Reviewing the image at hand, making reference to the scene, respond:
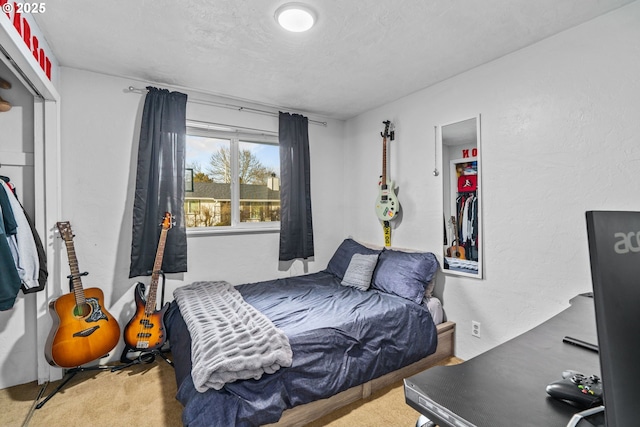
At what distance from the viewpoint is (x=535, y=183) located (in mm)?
2107

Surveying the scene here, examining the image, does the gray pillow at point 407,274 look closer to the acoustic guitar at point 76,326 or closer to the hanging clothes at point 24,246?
the acoustic guitar at point 76,326

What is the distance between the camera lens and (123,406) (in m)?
1.97

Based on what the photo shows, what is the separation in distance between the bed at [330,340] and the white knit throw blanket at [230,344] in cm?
3

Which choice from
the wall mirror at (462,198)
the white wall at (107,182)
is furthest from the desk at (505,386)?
the white wall at (107,182)

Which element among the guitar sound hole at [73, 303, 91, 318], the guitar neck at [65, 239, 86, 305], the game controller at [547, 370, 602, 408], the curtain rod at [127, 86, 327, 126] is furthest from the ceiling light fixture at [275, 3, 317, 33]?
the guitar sound hole at [73, 303, 91, 318]

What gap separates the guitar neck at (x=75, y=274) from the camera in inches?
87.4

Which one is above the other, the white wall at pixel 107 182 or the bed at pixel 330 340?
the white wall at pixel 107 182

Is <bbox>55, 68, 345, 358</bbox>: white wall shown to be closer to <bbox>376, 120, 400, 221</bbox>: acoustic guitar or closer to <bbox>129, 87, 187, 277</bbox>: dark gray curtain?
<bbox>129, 87, 187, 277</bbox>: dark gray curtain

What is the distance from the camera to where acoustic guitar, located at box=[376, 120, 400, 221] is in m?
3.11

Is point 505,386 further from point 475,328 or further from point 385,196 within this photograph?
point 385,196

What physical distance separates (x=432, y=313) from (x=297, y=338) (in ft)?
4.31

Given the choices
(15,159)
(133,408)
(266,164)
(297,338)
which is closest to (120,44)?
(15,159)

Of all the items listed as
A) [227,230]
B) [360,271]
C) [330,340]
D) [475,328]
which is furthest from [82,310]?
[475,328]

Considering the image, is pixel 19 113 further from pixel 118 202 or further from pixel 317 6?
pixel 317 6
